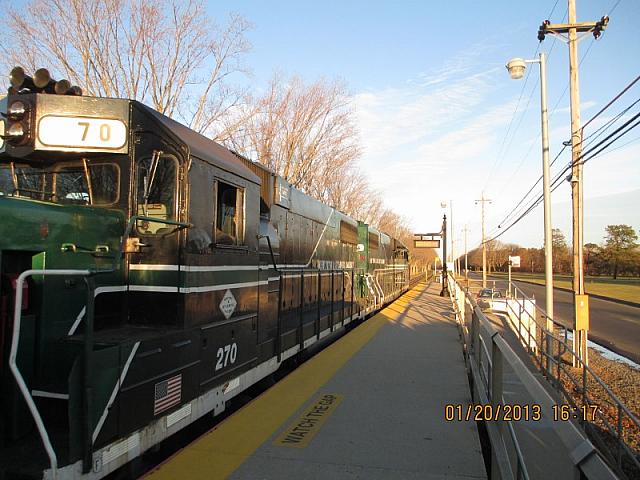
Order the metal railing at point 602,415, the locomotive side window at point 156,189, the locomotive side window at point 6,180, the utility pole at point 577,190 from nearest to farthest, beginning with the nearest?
the locomotive side window at point 156,189
the locomotive side window at point 6,180
the metal railing at point 602,415
the utility pole at point 577,190

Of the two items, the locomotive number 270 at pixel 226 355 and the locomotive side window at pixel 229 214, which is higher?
the locomotive side window at pixel 229 214

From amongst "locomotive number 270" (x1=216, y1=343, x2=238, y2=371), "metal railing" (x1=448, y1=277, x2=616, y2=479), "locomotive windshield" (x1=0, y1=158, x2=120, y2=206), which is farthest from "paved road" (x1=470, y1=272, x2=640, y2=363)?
"locomotive windshield" (x1=0, y1=158, x2=120, y2=206)

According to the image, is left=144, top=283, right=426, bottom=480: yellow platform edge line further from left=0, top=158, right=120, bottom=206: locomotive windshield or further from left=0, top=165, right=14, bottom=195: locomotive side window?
left=0, top=165, right=14, bottom=195: locomotive side window

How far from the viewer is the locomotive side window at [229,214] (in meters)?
4.84

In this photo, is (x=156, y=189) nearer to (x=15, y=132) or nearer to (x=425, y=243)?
(x=15, y=132)

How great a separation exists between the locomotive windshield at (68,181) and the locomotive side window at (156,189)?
23cm

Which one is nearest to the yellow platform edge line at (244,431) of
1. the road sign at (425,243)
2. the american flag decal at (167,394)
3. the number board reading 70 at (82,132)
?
the american flag decal at (167,394)

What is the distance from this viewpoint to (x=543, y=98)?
15.2 m

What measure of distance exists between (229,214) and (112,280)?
154 centimetres

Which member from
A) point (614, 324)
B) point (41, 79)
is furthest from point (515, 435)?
point (614, 324)

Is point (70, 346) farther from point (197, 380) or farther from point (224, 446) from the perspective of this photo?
point (224, 446)

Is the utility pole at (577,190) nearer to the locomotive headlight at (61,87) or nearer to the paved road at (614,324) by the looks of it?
the paved road at (614,324)

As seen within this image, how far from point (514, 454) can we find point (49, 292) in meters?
3.50

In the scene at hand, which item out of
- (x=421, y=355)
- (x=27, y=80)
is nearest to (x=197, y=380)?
(x=27, y=80)
